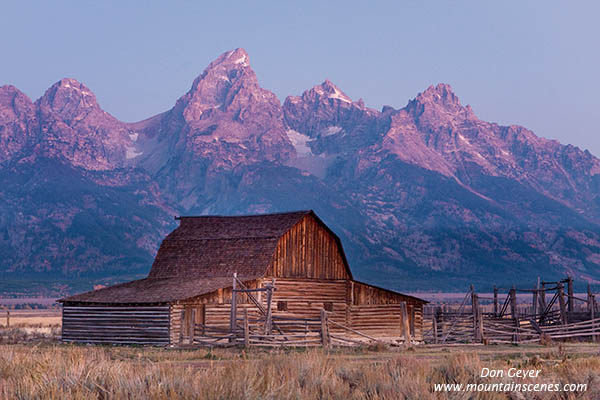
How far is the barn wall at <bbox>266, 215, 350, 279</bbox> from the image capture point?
40.0 metres

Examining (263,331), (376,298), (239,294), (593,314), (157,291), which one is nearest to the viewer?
(263,331)

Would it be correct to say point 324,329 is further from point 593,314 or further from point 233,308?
point 593,314

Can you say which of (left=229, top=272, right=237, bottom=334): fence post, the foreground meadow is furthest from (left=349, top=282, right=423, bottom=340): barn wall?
the foreground meadow

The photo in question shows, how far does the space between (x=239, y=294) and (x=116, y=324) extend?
211 inches

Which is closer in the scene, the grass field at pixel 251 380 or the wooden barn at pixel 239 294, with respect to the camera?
the grass field at pixel 251 380

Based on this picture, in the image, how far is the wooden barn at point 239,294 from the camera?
36094 millimetres

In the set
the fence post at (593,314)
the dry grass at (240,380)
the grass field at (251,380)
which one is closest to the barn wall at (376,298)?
the fence post at (593,314)

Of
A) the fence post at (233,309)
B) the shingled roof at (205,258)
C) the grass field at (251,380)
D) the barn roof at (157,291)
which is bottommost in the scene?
the grass field at (251,380)

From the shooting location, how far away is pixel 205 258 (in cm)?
4181

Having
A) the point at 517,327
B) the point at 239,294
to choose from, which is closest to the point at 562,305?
the point at 517,327

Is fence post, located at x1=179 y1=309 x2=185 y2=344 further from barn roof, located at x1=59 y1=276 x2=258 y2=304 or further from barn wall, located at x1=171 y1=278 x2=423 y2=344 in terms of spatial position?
barn wall, located at x1=171 y1=278 x2=423 y2=344

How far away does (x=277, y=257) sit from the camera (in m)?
39.8

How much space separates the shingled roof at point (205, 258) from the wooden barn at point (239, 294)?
6cm

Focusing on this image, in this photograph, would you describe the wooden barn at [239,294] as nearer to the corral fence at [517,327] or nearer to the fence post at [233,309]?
the fence post at [233,309]
